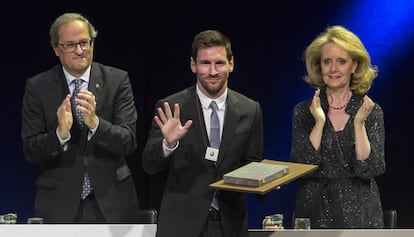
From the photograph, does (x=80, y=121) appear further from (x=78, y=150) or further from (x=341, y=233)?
(x=341, y=233)

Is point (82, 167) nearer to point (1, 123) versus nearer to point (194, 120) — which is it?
point (194, 120)

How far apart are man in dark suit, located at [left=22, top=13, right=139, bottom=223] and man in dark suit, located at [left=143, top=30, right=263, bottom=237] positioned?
14.7 inches

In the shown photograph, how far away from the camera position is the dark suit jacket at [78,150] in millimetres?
3561

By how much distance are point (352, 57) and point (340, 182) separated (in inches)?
19.5

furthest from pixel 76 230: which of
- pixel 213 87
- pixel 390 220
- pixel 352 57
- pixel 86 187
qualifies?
pixel 390 220

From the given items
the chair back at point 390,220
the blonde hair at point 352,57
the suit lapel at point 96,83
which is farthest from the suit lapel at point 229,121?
the chair back at point 390,220

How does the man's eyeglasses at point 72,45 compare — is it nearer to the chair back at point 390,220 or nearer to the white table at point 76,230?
the white table at point 76,230

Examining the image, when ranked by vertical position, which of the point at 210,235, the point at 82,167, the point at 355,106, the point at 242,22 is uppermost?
the point at 242,22

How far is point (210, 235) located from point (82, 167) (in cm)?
68

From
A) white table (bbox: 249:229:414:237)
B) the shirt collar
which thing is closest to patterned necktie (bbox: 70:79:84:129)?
the shirt collar

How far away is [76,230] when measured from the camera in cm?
329

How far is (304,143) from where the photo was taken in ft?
11.5

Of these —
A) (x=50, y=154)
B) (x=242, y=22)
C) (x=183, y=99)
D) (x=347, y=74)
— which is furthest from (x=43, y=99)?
(x=242, y=22)

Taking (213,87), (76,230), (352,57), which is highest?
(352,57)
